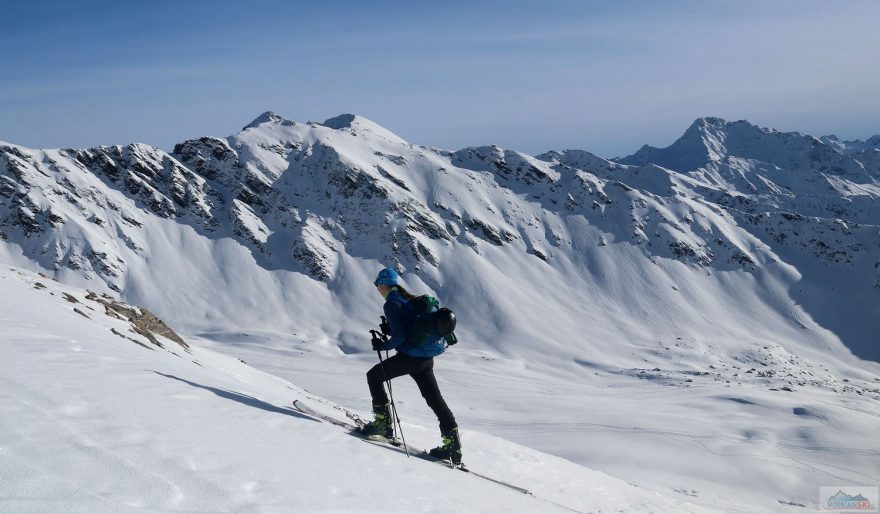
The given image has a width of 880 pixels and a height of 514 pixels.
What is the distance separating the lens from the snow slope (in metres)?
59.6

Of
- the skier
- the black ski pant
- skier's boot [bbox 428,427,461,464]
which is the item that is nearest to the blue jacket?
the skier

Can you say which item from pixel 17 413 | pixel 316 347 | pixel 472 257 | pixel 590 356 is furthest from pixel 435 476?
pixel 472 257

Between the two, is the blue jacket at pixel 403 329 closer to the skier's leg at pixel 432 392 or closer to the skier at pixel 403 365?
the skier at pixel 403 365

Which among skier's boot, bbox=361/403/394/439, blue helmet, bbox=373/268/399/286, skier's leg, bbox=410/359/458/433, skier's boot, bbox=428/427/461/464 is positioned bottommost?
skier's boot, bbox=428/427/461/464

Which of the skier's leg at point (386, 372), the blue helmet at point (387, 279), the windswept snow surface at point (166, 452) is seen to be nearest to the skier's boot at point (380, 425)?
the skier's leg at point (386, 372)

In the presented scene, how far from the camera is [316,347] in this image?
9081 centimetres

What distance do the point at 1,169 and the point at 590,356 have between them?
111480 millimetres

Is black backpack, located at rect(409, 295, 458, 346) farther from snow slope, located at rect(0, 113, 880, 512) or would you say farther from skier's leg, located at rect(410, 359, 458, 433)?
snow slope, located at rect(0, 113, 880, 512)

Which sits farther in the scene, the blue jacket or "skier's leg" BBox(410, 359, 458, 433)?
"skier's leg" BBox(410, 359, 458, 433)

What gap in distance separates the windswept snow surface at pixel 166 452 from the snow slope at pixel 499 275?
34.5 meters

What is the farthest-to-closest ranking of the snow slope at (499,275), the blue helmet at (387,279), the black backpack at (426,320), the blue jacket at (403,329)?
the snow slope at (499,275), the blue helmet at (387,279), the blue jacket at (403,329), the black backpack at (426,320)

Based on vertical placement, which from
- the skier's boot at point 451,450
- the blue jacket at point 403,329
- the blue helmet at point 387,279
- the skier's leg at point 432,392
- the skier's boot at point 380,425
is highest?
the blue helmet at point 387,279

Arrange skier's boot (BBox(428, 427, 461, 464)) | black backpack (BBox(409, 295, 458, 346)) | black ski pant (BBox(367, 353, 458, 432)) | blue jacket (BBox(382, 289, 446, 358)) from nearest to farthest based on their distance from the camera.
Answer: black backpack (BBox(409, 295, 458, 346))
blue jacket (BBox(382, 289, 446, 358))
black ski pant (BBox(367, 353, 458, 432))
skier's boot (BBox(428, 427, 461, 464))

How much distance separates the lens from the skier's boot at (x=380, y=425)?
31.7 ft
